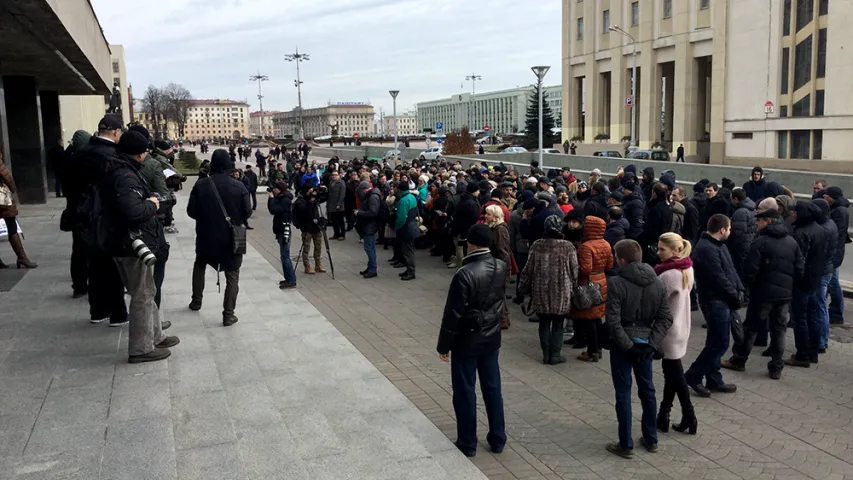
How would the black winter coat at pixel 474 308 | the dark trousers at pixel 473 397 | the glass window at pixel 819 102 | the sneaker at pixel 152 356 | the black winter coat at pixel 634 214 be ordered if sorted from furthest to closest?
the glass window at pixel 819 102 < the black winter coat at pixel 634 214 < the sneaker at pixel 152 356 < the dark trousers at pixel 473 397 < the black winter coat at pixel 474 308

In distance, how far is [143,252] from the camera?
20.7ft

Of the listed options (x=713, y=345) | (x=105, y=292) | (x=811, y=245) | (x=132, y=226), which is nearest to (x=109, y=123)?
(x=132, y=226)

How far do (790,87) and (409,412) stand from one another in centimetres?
3939

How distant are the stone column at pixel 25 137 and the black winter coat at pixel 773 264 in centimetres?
2065

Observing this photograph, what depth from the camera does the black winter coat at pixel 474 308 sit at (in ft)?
17.3

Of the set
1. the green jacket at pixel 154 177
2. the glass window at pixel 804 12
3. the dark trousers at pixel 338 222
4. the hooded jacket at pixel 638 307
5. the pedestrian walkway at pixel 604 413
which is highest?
the glass window at pixel 804 12

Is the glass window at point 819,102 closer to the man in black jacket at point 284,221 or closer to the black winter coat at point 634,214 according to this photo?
the black winter coat at point 634,214

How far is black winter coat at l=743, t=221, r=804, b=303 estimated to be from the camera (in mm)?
→ 7523

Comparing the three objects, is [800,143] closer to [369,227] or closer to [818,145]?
[818,145]

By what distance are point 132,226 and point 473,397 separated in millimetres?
3527

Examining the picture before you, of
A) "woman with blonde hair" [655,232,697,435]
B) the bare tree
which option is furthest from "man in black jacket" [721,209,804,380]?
the bare tree

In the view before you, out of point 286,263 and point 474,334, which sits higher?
point 474,334

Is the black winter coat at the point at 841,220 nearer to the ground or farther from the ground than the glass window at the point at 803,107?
nearer to the ground

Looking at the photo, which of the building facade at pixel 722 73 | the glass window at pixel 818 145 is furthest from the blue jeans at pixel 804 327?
the glass window at pixel 818 145
